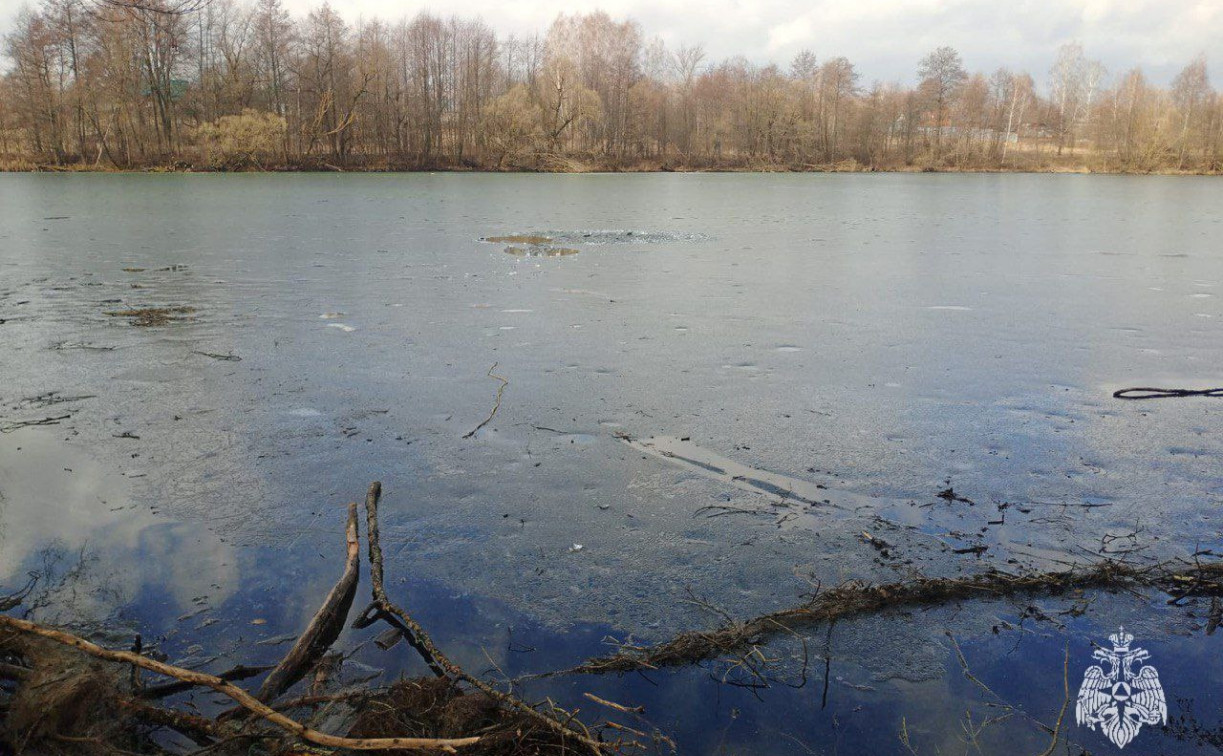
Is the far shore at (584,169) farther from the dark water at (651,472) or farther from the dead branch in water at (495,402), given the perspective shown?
the dead branch in water at (495,402)

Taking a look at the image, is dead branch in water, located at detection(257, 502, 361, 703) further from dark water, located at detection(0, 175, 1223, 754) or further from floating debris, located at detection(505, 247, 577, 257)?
floating debris, located at detection(505, 247, 577, 257)

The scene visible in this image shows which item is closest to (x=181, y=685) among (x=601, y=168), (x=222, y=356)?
(x=222, y=356)

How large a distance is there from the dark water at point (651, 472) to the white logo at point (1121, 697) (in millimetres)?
54

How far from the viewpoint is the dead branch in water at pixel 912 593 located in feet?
9.48

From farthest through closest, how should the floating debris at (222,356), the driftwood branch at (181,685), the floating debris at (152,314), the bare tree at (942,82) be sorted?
the bare tree at (942,82), the floating debris at (152,314), the floating debris at (222,356), the driftwood branch at (181,685)

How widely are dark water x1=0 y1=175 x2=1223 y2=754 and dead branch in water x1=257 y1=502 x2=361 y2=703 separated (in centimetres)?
10

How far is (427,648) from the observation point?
282 cm

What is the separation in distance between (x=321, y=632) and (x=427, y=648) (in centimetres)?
40

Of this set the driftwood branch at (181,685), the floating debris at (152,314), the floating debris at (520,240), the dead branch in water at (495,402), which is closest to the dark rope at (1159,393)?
the dead branch in water at (495,402)

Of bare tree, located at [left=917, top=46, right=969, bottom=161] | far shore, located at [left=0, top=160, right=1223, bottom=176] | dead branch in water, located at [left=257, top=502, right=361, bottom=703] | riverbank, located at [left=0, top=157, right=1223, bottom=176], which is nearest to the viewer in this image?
dead branch in water, located at [left=257, top=502, right=361, bottom=703]

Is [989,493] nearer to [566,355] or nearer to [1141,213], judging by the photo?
[566,355]

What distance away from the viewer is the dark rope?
572 centimetres

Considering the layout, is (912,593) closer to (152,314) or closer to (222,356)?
(222,356)

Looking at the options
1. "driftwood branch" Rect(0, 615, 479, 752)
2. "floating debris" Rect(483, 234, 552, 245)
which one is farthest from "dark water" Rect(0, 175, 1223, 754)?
"floating debris" Rect(483, 234, 552, 245)
